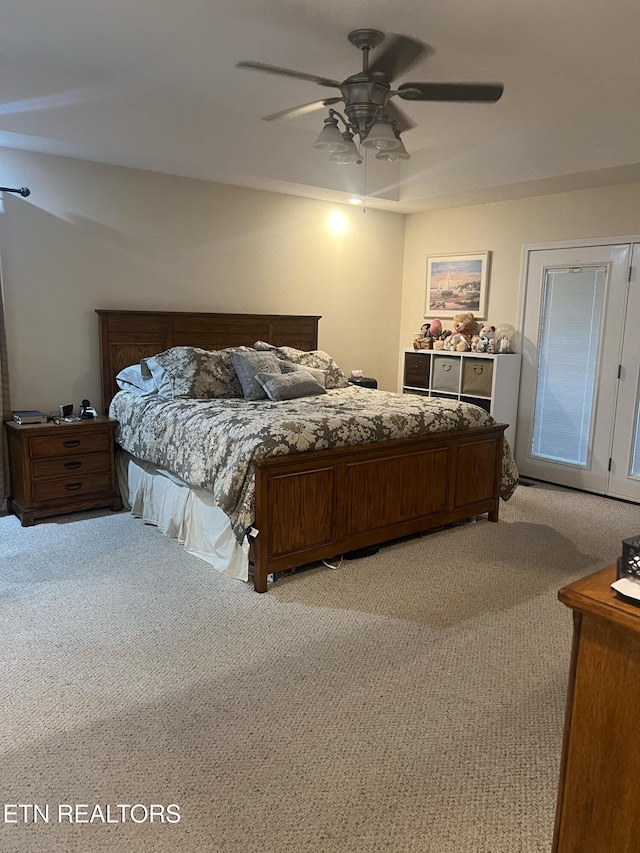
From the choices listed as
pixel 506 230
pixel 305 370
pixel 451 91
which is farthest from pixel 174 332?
pixel 506 230

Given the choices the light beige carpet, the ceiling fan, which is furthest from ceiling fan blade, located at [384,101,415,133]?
the light beige carpet

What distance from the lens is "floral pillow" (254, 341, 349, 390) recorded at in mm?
5039

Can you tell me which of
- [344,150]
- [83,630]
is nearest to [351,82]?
[344,150]

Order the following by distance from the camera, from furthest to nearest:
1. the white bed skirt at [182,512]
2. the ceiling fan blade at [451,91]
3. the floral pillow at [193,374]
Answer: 1. the floral pillow at [193,374]
2. the white bed skirt at [182,512]
3. the ceiling fan blade at [451,91]

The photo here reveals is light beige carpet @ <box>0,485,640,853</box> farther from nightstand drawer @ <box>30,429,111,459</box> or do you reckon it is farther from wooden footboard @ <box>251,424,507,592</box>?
nightstand drawer @ <box>30,429,111,459</box>

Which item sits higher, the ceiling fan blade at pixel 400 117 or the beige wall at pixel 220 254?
the ceiling fan blade at pixel 400 117

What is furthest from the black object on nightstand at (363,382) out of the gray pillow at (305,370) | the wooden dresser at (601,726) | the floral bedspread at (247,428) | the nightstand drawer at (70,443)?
the wooden dresser at (601,726)

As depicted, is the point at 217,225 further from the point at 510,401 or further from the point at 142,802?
the point at 142,802

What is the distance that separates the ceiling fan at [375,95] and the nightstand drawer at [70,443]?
236 centimetres

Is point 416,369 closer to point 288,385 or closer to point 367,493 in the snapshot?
point 288,385

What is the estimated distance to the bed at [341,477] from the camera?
328 centimetres

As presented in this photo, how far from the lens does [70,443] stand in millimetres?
4246

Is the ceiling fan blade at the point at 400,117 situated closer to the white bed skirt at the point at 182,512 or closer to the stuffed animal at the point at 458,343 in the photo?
the stuffed animal at the point at 458,343

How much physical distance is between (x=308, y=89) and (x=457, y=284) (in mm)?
2656
